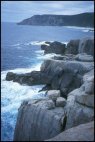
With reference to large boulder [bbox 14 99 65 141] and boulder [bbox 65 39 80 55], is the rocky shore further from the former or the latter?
boulder [bbox 65 39 80 55]

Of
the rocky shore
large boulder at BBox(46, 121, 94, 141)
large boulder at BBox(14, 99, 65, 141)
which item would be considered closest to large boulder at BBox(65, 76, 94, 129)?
the rocky shore

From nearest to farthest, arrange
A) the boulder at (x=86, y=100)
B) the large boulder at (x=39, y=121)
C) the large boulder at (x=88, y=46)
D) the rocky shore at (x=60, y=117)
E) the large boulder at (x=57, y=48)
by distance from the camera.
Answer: the rocky shore at (x=60, y=117), the boulder at (x=86, y=100), the large boulder at (x=39, y=121), the large boulder at (x=88, y=46), the large boulder at (x=57, y=48)

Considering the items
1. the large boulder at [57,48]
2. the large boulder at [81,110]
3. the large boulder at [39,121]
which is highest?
the large boulder at [57,48]

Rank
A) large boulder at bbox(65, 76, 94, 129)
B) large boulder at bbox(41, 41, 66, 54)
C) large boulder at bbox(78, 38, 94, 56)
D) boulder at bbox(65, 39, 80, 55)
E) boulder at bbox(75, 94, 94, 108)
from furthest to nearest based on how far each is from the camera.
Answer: large boulder at bbox(41, 41, 66, 54) < boulder at bbox(65, 39, 80, 55) < large boulder at bbox(78, 38, 94, 56) < large boulder at bbox(65, 76, 94, 129) < boulder at bbox(75, 94, 94, 108)


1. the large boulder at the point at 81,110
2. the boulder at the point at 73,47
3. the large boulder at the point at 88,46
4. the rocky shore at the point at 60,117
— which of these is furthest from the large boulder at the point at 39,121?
the boulder at the point at 73,47

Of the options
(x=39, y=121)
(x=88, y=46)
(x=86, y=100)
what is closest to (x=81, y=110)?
(x=86, y=100)

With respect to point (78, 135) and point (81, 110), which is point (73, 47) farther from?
point (78, 135)

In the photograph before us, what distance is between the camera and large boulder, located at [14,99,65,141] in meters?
22.9

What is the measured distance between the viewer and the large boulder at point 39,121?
2289cm

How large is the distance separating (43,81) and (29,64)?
23030 millimetres

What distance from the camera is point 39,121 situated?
2423cm

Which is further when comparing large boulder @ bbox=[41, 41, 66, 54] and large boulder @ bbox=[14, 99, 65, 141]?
large boulder @ bbox=[41, 41, 66, 54]

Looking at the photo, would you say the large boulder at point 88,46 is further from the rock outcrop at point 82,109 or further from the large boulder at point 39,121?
the rock outcrop at point 82,109

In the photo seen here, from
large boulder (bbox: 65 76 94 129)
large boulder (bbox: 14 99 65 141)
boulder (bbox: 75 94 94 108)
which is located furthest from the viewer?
large boulder (bbox: 14 99 65 141)
